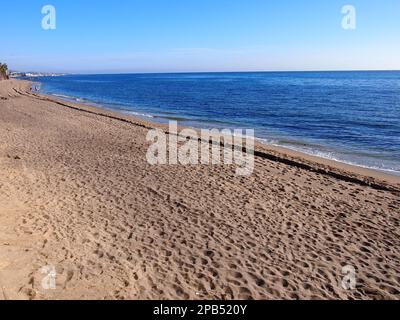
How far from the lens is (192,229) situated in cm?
774

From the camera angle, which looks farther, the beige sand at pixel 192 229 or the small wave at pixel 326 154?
the small wave at pixel 326 154

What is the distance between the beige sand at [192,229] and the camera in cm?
576

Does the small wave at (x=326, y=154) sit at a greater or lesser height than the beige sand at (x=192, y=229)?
greater

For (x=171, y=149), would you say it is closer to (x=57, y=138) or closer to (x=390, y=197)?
(x=57, y=138)

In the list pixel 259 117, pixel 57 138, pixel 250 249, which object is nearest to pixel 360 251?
pixel 250 249

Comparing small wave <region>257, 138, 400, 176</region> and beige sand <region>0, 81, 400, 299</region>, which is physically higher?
small wave <region>257, 138, 400, 176</region>

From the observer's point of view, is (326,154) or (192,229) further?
(326,154)

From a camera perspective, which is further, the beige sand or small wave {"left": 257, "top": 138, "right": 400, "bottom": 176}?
small wave {"left": 257, "top": 138, "right": 400, "bottom": 176}

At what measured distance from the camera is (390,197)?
1036cm

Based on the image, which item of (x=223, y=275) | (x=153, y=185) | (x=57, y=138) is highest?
(x=57, y=138)

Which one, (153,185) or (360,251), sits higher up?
(153,185)

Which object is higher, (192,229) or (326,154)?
(326,154)

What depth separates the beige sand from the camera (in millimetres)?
5758
